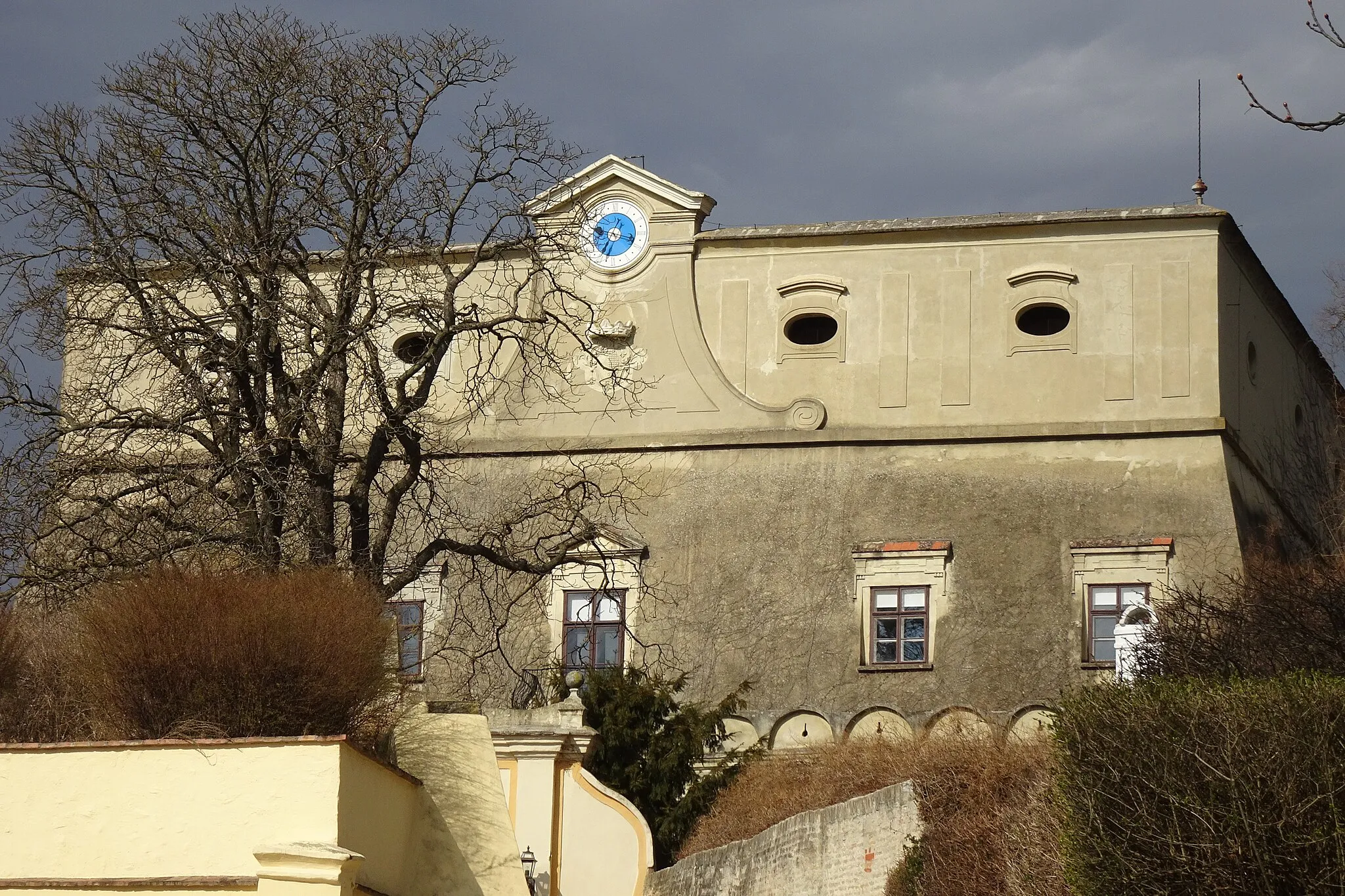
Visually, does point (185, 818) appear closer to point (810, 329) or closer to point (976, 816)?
point (976, 816)

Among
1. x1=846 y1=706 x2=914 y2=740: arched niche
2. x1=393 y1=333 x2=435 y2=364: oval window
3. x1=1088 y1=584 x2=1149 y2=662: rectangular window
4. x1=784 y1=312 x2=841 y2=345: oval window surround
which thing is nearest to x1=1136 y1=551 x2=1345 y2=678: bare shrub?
x1=1088 y1=584 x2=1149 y2=662: rectangular window

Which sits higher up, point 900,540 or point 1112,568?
point 900,540

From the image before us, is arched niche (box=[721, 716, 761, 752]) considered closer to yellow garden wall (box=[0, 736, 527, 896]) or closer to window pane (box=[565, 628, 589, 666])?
window pane (box=[565, 628, 589, 666])

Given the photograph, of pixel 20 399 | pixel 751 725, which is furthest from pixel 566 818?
pixel 751 725

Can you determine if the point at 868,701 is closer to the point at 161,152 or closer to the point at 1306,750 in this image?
the point at 161,152

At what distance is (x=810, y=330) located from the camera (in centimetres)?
3002

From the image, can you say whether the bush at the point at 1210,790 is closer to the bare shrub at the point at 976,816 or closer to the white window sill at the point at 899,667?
the bare shrub at the point at 976,816

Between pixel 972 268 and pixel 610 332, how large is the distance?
531 centimetres

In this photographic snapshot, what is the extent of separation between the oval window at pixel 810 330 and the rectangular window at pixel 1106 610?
17.7 feet

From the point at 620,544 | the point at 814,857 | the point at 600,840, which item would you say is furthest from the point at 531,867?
the point at 620,544

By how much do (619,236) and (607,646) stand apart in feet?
20.3

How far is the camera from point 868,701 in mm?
27547

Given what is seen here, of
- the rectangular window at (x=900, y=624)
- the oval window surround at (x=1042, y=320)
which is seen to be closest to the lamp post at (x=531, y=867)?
the rectangular window at (x=900, y=624)

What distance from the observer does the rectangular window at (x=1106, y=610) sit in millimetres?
27219
